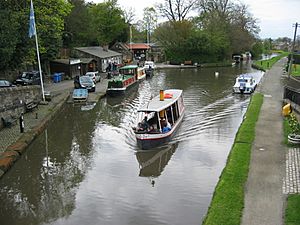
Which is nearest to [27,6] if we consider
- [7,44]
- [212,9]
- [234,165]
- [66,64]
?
[7,44]

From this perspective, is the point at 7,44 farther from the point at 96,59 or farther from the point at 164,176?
the point at 96,59

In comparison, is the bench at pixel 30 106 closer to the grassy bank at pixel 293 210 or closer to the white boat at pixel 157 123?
the white boat at pixel 157 123

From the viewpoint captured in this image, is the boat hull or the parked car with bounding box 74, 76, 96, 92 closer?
the boat hull

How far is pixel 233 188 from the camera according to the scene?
37.8ft

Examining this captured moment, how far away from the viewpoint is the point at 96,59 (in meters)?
49.0

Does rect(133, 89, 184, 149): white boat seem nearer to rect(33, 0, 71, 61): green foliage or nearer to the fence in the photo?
the fence

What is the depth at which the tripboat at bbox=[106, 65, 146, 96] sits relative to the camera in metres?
32.8

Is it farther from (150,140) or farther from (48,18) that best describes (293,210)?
(48,18)

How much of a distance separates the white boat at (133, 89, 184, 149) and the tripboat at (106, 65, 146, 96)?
12312 mm

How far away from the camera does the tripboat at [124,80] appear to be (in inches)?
1292

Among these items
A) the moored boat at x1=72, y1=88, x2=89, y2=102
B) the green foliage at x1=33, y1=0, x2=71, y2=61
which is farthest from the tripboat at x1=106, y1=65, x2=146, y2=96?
the green foliage at x1=33, y1=0, x2=71, y2=61

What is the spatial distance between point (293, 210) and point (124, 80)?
26518 mm

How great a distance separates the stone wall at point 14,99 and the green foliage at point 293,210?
49.1 feet

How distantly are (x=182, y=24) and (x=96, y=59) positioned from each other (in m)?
24.7
